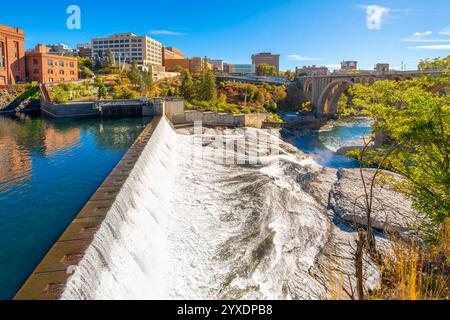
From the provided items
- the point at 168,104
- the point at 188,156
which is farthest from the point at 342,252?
the point at 168,104

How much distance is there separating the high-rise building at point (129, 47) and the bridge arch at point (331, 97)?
6292 centimetres

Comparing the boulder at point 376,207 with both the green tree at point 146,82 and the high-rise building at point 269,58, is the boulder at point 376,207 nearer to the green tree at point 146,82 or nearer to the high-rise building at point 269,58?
the green tree at point 146,82

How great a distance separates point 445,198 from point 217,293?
645 cm

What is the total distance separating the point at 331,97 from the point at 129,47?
7547 centimetres

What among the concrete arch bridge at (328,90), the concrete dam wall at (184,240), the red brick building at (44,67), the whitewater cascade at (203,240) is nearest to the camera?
the concrete dam wall at (184,240)

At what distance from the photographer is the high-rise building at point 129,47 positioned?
102 m

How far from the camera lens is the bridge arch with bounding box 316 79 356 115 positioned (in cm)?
5327

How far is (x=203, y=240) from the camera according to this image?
11.1m

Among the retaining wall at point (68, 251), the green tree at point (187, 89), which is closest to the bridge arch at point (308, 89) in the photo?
the green tree at point (187, 89)

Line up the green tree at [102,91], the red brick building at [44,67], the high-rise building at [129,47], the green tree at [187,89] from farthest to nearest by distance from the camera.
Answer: the high-rise building at [129,47] → the red brick building at [44,67] → the green tree at [102,91] → the green tree at [187,89]

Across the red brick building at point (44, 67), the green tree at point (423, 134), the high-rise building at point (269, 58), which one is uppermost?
the high-rise building at point (269, 58)

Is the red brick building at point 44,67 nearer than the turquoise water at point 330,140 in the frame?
No

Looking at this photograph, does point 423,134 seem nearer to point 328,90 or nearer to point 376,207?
point 376,207

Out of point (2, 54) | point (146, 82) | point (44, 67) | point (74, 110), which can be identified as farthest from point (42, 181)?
point (44, 67)
